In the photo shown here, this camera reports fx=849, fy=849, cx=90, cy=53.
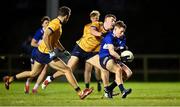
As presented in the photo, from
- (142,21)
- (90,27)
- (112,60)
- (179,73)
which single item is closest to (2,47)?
(142,21)

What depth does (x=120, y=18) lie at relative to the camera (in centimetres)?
4088

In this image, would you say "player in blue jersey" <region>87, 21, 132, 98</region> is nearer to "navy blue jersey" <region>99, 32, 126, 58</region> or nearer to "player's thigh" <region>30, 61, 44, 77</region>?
"navy blue jersey" <region>99, 32, 126, 58</region>

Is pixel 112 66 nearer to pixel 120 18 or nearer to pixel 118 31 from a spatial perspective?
pixel 118 31

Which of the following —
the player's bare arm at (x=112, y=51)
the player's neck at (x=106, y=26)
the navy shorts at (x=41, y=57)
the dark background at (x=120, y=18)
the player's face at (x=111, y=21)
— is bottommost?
the dark background at (x=120, y=18)

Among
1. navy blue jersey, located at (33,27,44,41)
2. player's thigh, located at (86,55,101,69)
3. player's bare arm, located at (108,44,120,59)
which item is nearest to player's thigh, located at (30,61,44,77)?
player's thigh, located at (86,55,101,69)

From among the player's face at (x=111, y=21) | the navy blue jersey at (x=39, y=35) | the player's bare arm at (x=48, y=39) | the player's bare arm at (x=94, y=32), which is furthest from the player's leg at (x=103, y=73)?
the navy blue jersey at (x=39, y=35)

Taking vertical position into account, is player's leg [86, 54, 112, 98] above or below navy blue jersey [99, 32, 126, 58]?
below

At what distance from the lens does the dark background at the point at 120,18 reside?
40.5 m

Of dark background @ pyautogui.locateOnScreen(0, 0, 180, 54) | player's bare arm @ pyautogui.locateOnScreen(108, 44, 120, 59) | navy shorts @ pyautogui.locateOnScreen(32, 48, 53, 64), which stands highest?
player's bare arm @ pyautogui.locateOnScreen(108, 44, 120, 59)

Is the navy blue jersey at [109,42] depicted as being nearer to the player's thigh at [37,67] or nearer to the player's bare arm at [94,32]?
the player's bare arm at [94,32]

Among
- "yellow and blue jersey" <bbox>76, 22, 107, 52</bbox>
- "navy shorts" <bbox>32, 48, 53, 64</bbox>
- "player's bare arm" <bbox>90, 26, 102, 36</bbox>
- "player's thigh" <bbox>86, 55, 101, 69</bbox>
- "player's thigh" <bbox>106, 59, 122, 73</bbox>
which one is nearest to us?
"player's thigh" <bbox>106, 59, 122, 73</bbox>

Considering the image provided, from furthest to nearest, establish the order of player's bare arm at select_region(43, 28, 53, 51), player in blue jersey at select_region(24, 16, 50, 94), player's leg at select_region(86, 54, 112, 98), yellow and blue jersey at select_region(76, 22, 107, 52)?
yellow and blue jersey at select_region(76, 22, 107, 52)
player in blue jersey at select_region(24, 16, 50, 94)
player's leg at select_region(86, 54, 112, 98)
player's bare arm at select_region(43, 28, 53, 51)

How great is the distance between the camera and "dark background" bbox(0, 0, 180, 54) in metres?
40.5

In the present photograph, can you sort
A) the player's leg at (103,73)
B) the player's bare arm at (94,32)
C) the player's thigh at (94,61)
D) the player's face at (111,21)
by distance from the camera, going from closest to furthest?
the player's leg at (103,73)
the player's face at (111,21)
the player's thigh at (94,61)
the player's bare arm at (94,32)
